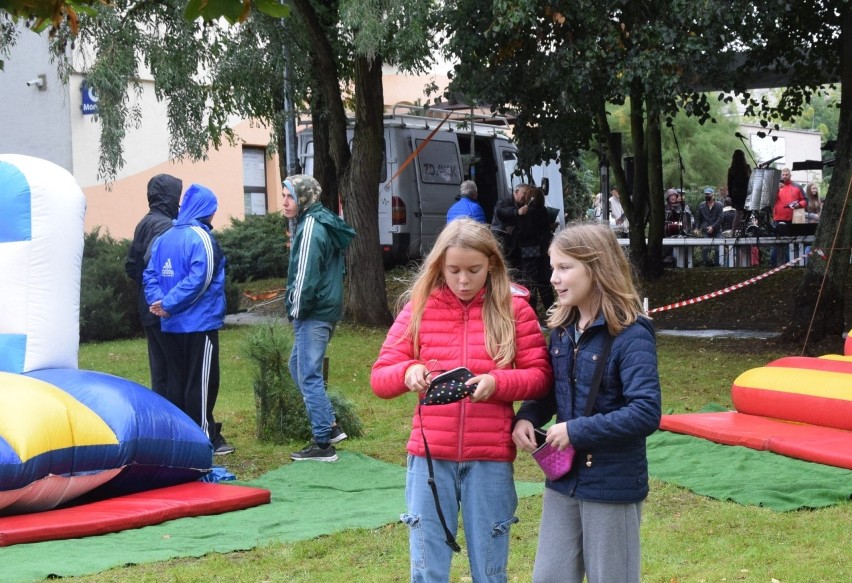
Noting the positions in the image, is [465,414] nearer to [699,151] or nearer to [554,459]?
[554,459]

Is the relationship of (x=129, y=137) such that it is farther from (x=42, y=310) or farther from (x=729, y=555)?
(x=729, y=555)

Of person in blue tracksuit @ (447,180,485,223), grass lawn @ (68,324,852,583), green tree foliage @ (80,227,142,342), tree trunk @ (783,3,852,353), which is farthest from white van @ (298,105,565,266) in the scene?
grass lawn @ (68,324,852,583)

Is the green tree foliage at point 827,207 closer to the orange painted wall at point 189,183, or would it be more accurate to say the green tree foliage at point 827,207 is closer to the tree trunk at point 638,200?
the tree trunk at point 638,200

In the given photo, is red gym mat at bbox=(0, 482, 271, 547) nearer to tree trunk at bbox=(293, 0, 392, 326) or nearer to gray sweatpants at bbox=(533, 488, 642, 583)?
gray sweatpants at bbox=(533, 488, 642, 583)

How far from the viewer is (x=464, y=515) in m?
4.00

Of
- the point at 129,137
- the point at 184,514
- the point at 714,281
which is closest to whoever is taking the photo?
the point at 184,514

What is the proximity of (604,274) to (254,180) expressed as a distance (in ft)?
84.1

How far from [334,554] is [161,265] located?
297 centimetres

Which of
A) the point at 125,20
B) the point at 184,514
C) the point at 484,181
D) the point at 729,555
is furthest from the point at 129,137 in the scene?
the point at 729,555

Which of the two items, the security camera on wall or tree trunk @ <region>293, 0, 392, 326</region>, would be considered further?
the security camera on wall

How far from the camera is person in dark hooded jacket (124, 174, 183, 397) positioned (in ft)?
27.3

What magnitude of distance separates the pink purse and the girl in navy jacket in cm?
3

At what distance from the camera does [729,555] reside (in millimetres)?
5719

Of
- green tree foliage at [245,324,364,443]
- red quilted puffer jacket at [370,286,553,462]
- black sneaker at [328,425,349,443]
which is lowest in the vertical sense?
black sneaker at [328,425,349,443]
